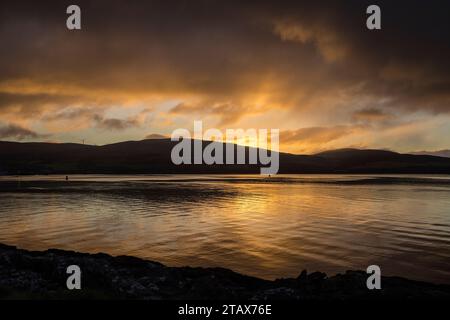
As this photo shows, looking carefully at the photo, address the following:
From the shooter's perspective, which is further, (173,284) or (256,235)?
(256,235)

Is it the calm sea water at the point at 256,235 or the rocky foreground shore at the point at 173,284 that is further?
the calm sea water at the point at 256,235

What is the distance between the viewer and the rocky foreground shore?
1708 cm

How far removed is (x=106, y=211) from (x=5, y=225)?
1399 centimetres

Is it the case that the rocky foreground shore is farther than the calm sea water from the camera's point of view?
No

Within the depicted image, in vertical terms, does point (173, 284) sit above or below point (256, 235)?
above

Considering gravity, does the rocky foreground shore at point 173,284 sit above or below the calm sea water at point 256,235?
above

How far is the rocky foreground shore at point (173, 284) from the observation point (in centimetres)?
1708

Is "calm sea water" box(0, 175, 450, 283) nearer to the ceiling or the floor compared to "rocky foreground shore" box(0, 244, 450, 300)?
nearer to the floor

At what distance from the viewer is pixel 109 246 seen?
31.4 meters

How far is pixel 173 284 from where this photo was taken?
1942cm
